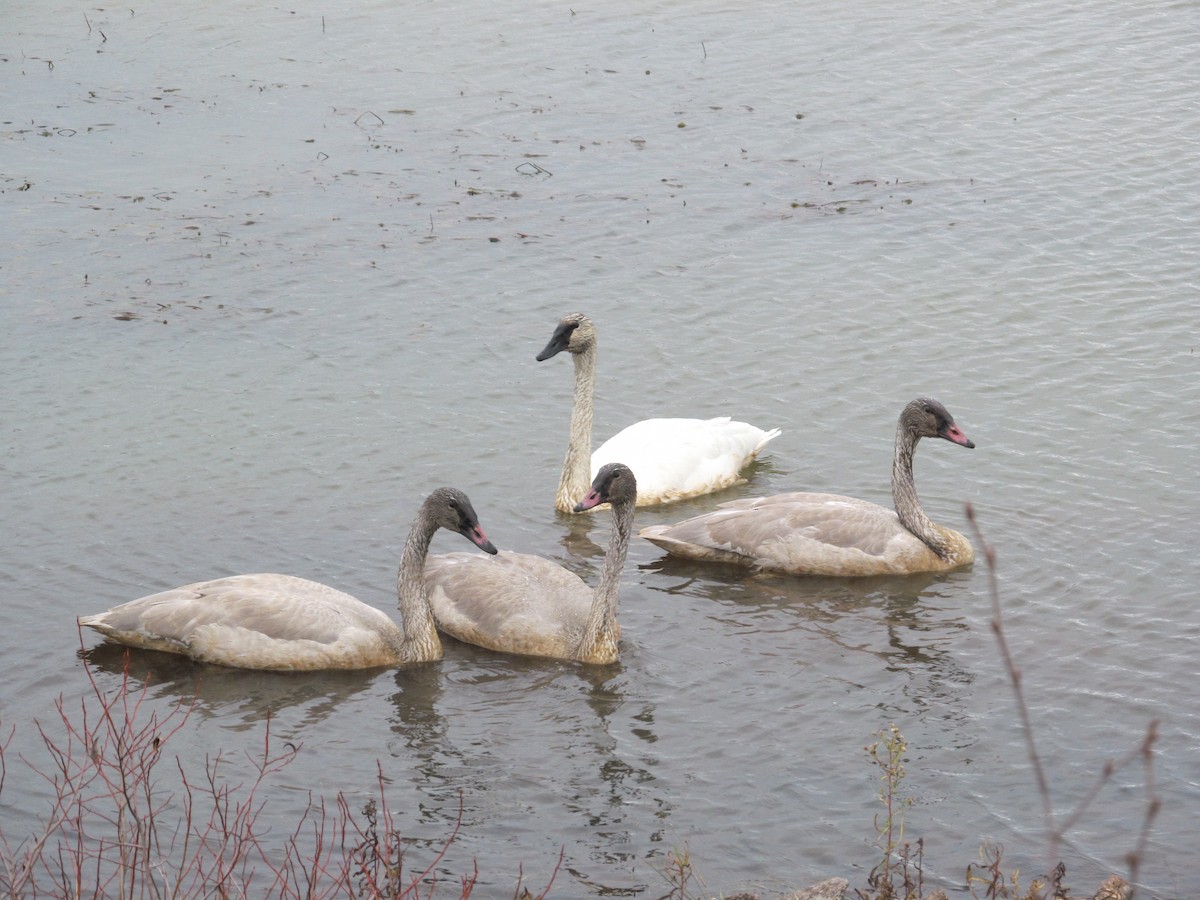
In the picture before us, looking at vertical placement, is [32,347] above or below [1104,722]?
above

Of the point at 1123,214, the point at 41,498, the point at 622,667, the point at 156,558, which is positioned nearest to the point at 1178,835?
the point at 622,667

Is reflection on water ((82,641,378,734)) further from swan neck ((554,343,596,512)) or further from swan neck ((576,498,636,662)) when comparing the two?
swan neck ((554,343,596,512))

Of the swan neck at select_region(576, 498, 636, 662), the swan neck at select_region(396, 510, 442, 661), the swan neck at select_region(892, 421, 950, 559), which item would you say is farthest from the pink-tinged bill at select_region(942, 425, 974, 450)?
the swan neck at select_region(396, 510, 442, 661)

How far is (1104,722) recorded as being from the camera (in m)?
9.27

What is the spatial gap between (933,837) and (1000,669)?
2.28 meters

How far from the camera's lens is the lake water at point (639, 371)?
29.2 ft

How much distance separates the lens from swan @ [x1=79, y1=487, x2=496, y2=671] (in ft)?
33.2

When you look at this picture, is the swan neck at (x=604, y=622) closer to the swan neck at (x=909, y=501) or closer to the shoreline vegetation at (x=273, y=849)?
the shoreline vegetation at (x=273, y=849)

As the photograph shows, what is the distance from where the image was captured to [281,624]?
10117mm

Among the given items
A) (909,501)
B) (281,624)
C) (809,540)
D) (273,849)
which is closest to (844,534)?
(809,540)

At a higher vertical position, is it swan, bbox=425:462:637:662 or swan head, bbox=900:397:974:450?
swan head, bbox=900:397:974:450

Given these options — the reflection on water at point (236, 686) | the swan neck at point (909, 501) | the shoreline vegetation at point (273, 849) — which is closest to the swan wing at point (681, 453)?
the swan neck at point (909, 501)

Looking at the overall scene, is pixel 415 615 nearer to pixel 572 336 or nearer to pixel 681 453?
pixel 681 453

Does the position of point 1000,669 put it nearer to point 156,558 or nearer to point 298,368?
point 156,558
